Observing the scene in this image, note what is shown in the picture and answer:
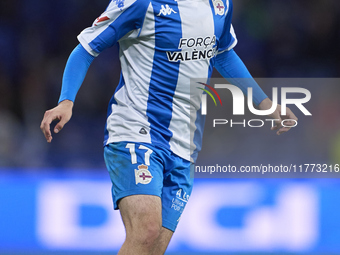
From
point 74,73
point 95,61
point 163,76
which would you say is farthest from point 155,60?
point 95,61

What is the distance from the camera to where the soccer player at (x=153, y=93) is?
7.83 feet

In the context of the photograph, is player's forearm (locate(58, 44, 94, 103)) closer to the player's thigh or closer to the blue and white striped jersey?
the blue and white striped jersey

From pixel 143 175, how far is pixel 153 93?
398 millimetres

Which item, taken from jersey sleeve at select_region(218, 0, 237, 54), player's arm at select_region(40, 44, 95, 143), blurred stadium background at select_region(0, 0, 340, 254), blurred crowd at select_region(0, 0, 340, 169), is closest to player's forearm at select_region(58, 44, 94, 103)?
player's arm at select_region(40, 44, 95, 143)

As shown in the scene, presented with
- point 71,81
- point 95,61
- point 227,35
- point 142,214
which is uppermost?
point 95,61

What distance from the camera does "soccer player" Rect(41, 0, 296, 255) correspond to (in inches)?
94.0

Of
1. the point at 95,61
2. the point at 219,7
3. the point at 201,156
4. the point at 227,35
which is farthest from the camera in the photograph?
the point at 95,61

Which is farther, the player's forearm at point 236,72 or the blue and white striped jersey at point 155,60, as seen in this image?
the player's forearm at point 236,72

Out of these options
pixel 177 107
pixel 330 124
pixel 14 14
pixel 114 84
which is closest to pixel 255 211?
pixel 330 124

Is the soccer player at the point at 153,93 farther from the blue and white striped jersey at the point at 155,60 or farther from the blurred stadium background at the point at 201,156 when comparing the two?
the blurred stadium background at the point at 201,156

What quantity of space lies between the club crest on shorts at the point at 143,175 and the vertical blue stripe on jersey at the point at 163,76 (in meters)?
0.19

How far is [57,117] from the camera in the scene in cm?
220

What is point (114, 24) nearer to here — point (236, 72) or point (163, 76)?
point (163, 76)

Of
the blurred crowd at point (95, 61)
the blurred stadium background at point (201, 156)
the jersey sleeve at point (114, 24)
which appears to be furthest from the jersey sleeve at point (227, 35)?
the blurred crowd at point (95, 61)
